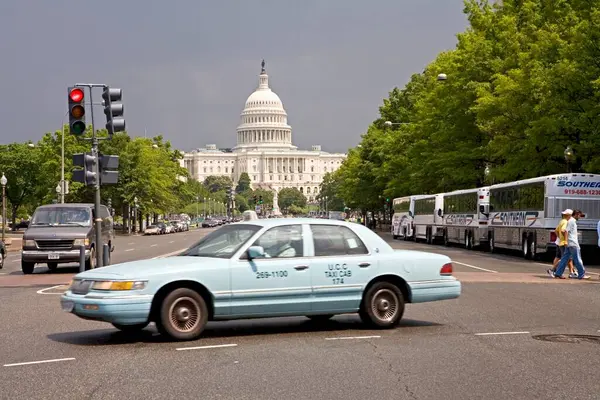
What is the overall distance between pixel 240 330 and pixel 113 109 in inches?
385

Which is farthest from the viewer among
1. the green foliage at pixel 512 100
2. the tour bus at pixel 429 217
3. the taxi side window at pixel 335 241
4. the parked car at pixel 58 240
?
the tour bus at pixel 429 217

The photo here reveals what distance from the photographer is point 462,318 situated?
14.6 meters

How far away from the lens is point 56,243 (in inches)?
1062

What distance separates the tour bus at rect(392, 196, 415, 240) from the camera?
207 ft

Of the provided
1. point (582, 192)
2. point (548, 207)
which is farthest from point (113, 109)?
point (582, 192)

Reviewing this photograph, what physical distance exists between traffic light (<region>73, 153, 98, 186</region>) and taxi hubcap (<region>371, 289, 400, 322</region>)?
9.68 metres

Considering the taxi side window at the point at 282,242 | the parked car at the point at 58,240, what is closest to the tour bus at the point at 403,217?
the parked car at the point at 58,240

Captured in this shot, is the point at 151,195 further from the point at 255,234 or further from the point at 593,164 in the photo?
the point at 255,234

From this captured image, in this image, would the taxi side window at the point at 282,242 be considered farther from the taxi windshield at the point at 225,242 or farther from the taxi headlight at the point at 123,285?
the taxi headlight at the point at 123,285

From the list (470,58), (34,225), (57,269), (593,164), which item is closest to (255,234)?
(34,225)

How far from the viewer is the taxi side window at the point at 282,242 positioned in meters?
12.7

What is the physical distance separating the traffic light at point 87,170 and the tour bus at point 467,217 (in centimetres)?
2550

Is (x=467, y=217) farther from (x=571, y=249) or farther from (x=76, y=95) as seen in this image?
(x=76, y=95)

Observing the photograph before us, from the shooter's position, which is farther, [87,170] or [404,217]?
[404,217]
